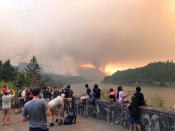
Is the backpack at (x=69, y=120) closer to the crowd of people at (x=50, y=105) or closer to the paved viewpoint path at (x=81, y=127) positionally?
the crowd of people at (x=50, y=105)

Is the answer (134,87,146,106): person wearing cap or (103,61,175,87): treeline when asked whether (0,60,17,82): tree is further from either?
(103,61,175,87): treeline

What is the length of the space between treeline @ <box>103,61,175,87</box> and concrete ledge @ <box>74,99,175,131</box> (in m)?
125

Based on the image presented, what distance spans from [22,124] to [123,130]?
482 centimetres

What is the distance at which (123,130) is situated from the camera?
27.8 feet

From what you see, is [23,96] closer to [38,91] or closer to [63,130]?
[63,130]

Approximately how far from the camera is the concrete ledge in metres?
6.58

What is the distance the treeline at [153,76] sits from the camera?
13388 cm

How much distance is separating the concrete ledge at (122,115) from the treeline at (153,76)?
4914 inches

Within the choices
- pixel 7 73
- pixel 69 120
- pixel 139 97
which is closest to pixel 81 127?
pixel 69 120

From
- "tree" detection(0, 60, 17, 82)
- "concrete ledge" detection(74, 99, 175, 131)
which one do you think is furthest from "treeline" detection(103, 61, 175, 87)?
"concrete ledge" detection(74, 99, 175, 131)

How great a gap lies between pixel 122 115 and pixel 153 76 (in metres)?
141

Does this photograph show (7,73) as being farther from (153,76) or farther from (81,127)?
(153,76)

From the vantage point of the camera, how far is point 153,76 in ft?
468

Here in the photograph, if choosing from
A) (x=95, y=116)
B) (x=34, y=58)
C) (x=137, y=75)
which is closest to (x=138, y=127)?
(x=95, y=116)
